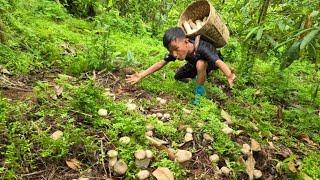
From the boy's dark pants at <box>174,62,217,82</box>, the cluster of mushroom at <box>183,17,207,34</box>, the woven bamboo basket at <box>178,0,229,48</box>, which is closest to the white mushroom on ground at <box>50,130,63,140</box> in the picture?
the boy's dark pants at <box>174,62,217,82</box>

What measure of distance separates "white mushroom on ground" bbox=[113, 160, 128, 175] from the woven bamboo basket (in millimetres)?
1841

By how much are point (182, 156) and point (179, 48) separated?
4.38 ft

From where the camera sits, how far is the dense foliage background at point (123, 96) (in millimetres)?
2602

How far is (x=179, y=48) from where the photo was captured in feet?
12.3

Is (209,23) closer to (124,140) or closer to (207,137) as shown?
(207,137)

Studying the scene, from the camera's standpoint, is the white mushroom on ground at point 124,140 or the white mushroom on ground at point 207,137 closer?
the white mushroom on ground at point 124,140

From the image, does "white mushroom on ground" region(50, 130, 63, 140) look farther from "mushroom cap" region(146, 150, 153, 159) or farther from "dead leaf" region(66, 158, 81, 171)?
"mushroom cap" region(146, 150, 153, 159)

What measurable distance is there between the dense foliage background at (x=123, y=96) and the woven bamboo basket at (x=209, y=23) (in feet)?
0.93

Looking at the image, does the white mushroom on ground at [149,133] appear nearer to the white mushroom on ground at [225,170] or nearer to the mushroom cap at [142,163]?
the mushroom cap at [142,163]

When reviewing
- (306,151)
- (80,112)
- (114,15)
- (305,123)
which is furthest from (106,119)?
(114,15)

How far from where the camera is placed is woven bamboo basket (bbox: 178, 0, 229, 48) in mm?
3947

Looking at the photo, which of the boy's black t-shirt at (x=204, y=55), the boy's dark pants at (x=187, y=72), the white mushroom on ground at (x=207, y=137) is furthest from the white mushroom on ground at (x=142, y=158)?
the boy's dark pants at (x=187, y=72)

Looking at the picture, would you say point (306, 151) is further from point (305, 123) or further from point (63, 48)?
point (63, 48)

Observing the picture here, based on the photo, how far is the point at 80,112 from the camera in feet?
9.49
